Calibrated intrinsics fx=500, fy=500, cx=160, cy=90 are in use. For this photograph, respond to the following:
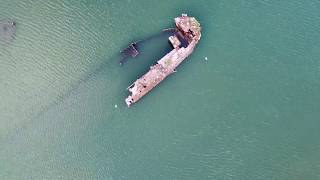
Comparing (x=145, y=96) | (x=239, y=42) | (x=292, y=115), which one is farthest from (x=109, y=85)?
(x=292, y=115)

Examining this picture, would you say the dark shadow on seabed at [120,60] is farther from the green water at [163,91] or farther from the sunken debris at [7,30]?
the sunken debris at [7,30]

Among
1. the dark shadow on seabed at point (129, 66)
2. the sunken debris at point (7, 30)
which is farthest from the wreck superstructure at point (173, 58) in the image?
the sunken debris at point (7, 30)

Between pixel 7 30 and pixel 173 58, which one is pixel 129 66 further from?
pixel 7 30


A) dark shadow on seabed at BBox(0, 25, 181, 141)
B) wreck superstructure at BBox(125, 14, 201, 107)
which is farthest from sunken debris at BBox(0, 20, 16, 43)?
wreck superstructure at BBox(125, 14, 201, 107)

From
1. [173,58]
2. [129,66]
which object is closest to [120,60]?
[129,66]

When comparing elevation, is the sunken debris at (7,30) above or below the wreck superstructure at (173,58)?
above

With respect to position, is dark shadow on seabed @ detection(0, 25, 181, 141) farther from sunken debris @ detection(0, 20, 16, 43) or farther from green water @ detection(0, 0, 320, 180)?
A: sunken debris @ detection(0, 20, 16, 43)
